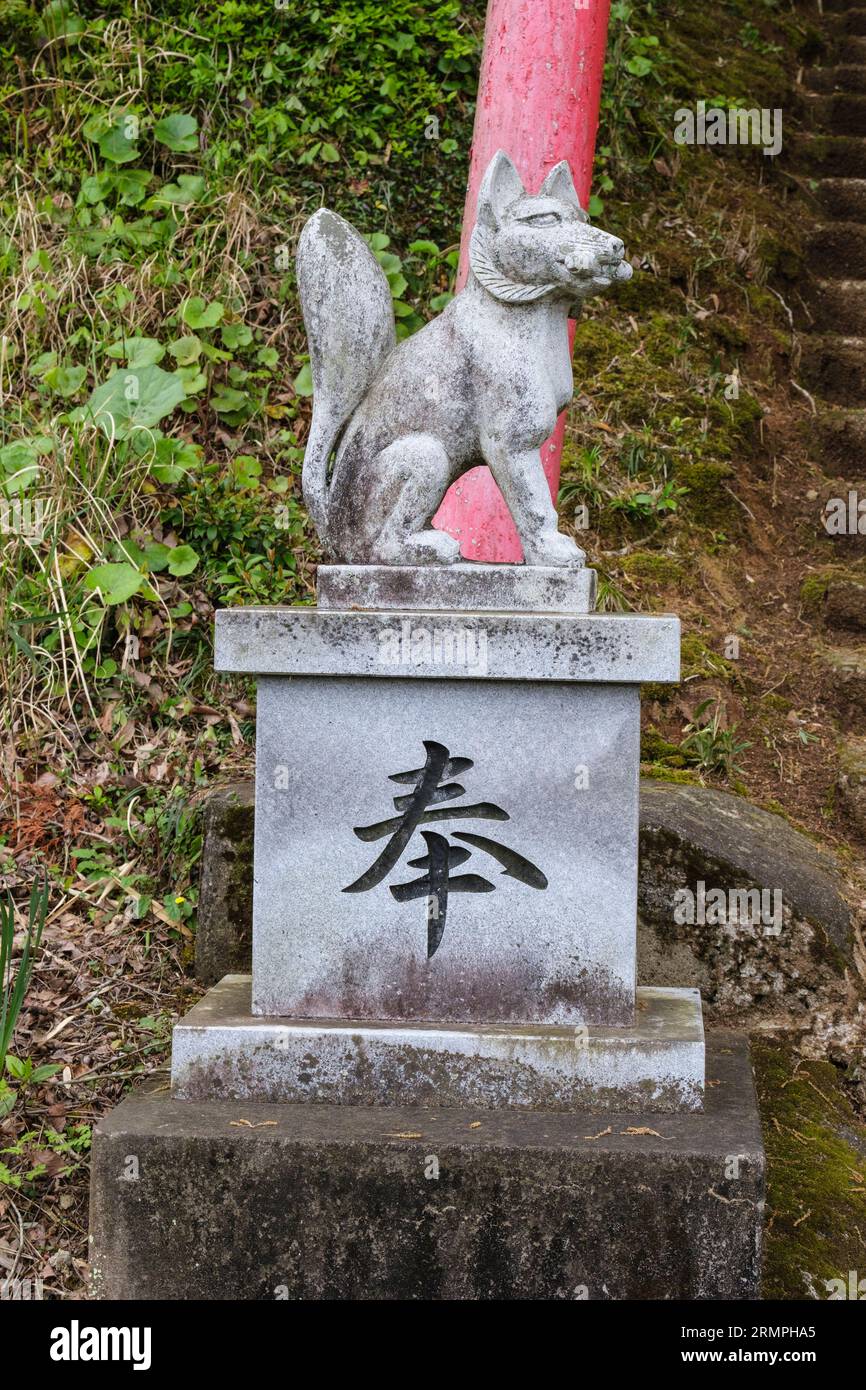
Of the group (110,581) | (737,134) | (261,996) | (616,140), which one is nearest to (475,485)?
(110,581)

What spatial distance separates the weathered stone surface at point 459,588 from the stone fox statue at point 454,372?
4 cm

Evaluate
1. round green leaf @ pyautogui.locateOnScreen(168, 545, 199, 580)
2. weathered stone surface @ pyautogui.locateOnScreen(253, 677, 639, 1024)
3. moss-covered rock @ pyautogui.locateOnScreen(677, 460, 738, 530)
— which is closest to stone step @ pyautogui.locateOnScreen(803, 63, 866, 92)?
moss-covered rock @ pyautogui.locateOnScreen(677, 460, 738, 530)

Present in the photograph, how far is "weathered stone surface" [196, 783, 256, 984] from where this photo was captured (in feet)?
13.9

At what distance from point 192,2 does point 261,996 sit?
5.14 meters

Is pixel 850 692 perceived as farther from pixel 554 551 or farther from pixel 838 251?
pixel 838 251

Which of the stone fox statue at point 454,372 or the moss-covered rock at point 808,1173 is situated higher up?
the stone fox statue at point 454,372

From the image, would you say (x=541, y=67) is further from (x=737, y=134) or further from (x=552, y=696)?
(x=737, y=134)

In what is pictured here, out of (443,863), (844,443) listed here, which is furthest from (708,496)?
(443,863)

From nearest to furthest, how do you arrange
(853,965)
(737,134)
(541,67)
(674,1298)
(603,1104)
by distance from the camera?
(674,1298) → (603,1104) → (853,965) → (541,67) → (737,134)

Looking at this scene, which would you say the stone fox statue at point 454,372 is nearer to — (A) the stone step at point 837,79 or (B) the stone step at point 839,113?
(B) the stone step at point 839,113

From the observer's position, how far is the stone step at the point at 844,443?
20.8ft

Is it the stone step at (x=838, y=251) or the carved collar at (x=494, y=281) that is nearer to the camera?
the carved collar at (x=494, y=281)

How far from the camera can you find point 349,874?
3.24 meters

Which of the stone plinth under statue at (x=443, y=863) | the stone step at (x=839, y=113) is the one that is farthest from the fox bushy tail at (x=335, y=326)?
the stone step at (x=839, y=113)
